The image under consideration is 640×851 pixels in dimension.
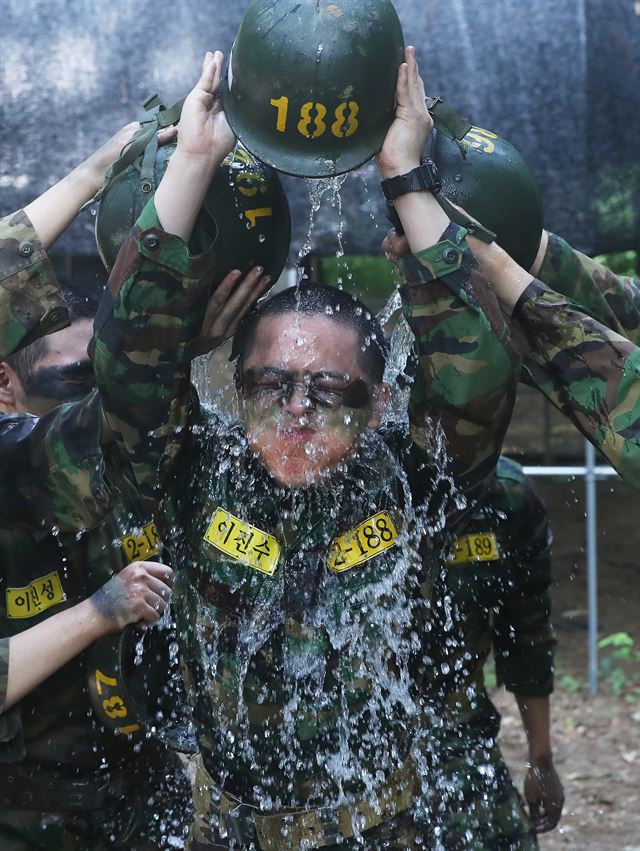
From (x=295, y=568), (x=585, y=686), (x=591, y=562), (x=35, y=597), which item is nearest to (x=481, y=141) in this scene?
(x=295, y=568)

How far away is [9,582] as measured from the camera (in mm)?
3650

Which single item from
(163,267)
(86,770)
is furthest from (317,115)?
(86,770)

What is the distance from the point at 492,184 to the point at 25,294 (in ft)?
4.05

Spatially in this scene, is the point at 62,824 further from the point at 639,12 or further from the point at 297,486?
the point at 639,12

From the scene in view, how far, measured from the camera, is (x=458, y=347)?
2887 mm

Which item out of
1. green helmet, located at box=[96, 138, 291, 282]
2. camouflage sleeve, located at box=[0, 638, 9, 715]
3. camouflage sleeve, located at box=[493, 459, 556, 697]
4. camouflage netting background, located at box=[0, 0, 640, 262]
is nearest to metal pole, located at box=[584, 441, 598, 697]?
camouflage netting background, located at box=[0, 0, 640, 262]

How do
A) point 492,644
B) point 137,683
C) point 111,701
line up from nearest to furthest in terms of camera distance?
point 111,701
point 137,683
point 492,644

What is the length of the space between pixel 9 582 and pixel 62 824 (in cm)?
69

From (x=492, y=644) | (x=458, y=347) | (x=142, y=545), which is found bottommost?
(x=492, y=644)

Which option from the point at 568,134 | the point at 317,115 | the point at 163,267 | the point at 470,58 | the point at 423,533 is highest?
the point at 317,115

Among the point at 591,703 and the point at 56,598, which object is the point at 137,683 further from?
the point at 591,703

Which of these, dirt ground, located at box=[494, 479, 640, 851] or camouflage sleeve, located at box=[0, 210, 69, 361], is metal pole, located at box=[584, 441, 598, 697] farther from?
camouflage sleeve, located at box=[0, 210, 69, 361]

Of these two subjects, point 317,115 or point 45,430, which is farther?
point 45,430

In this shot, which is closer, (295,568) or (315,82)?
(315,82)
